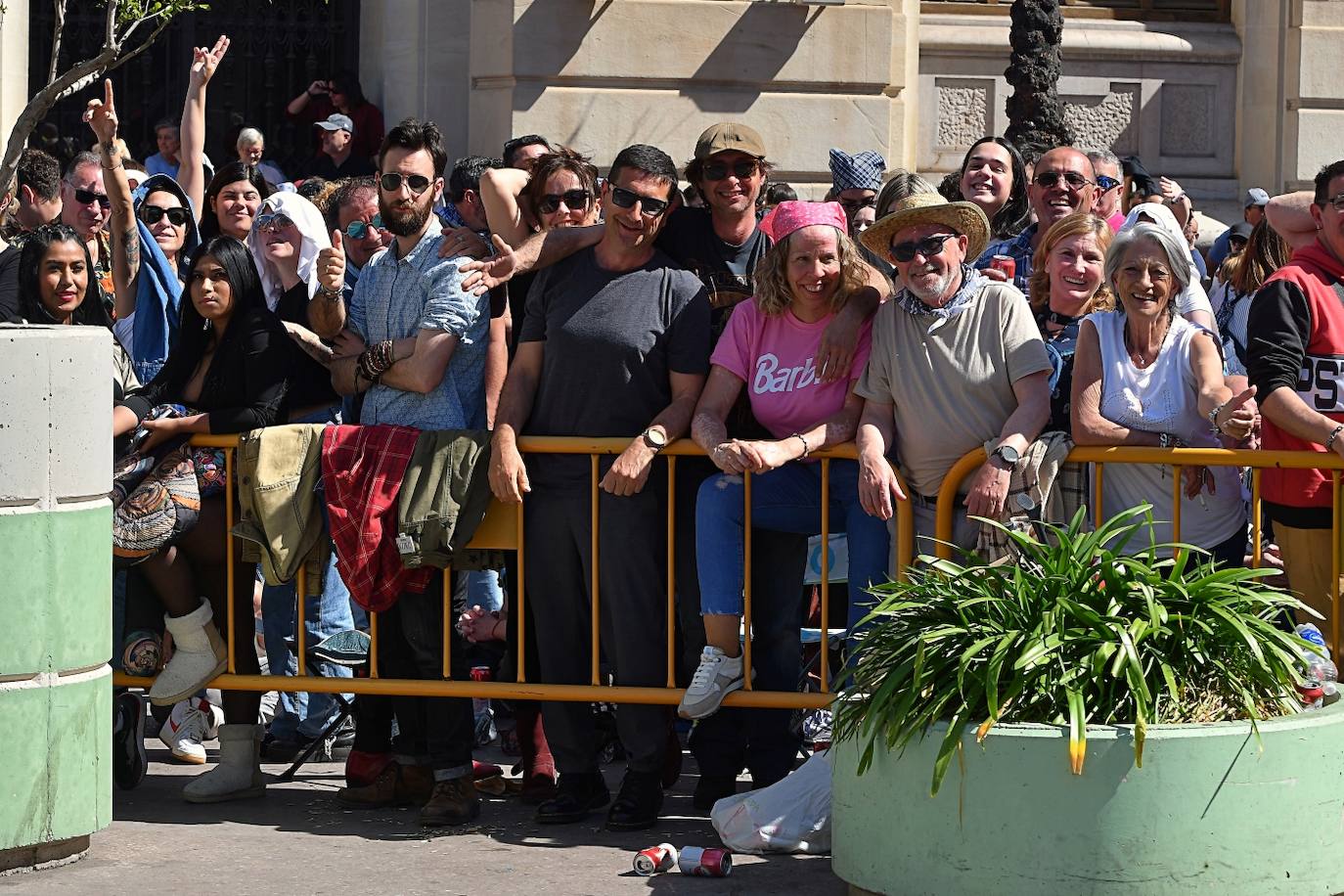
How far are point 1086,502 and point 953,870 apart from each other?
164 cm

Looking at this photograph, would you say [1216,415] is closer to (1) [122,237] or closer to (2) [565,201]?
(2) [565,201]

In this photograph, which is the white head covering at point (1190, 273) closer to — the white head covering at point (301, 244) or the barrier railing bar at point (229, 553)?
the barrier railing bar at point (229, 553)

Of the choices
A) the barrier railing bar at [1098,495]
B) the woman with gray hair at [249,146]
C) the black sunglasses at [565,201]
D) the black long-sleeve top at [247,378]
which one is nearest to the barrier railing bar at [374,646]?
the black long-sleeve top at [247,378]

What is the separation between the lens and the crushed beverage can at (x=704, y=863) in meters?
6.02

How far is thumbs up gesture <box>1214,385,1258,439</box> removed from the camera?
627cm

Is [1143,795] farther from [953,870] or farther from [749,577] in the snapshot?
[749,577]

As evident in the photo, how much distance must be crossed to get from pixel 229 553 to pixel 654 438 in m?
1.60

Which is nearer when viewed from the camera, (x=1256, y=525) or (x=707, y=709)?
(x=1256, y=525)

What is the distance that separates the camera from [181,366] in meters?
7.19

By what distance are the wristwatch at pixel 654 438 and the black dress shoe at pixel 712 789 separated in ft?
3.83

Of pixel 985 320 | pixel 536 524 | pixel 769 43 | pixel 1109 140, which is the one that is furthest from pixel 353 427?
pixel 1109 140

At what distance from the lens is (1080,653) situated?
5.34 meters

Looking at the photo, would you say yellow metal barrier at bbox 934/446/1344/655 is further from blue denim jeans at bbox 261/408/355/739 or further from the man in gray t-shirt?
blue denim jeans at bbox 261/408/355/739

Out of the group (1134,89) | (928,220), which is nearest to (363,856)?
(928,220)
